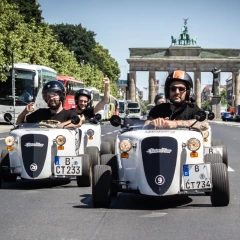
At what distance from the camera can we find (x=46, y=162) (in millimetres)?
12047

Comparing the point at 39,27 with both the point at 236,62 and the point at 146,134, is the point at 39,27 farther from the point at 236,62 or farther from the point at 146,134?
the point at 236,62

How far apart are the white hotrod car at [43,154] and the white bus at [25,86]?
37.0 m

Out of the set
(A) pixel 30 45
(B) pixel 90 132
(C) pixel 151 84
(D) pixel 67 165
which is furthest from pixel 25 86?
(C) pixel 151 84

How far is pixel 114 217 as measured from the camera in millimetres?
9352

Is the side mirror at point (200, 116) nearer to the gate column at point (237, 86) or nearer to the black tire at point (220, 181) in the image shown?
the black tire at point (220, 181)

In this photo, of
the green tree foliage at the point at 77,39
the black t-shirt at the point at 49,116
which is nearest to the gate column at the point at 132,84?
the green tree foliage at the point at 77,39

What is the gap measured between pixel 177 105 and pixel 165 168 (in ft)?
4.33

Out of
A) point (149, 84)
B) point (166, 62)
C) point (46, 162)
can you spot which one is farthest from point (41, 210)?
point (149, 84)

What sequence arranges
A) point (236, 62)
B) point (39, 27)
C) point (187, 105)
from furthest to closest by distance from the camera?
1. point (236, 62)
2. point (39, 27)
3. point (187, 105)

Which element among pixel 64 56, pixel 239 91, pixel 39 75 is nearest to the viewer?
pixel 39 75

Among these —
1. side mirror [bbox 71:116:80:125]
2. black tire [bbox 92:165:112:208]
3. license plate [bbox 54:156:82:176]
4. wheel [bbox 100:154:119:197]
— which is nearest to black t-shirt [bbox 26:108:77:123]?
side mirror [bbox 71:116:80:125]

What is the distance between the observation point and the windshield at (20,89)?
51.0 m

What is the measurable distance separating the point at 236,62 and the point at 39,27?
77056 mm

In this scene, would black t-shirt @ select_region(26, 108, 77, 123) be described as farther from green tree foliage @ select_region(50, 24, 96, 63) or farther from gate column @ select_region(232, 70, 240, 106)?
gate column @ select_region(232, 70, 240, 106)
